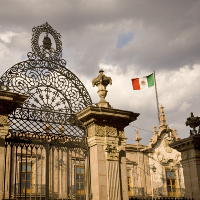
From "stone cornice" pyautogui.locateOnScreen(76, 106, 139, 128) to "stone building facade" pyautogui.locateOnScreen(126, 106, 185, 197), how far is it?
46.9 ft

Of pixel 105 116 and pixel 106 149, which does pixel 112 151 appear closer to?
pixel 106 149

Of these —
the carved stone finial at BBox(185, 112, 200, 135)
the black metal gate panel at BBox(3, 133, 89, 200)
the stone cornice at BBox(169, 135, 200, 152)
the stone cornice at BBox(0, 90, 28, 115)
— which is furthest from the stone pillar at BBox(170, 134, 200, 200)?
the stone cornice at BBox(0, 90, 28, 115)

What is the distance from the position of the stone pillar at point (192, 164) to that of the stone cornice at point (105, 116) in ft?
10.0

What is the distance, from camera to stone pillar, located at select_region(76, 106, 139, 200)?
10000mm

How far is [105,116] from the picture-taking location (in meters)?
10.5

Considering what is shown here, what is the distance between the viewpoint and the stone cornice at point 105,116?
10.3m

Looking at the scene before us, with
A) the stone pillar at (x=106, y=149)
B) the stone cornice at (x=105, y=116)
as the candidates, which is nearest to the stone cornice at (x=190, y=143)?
the stone cornice at (x=105, y=116)

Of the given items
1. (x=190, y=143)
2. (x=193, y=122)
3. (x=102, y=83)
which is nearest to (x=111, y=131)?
(x=102, y=83)

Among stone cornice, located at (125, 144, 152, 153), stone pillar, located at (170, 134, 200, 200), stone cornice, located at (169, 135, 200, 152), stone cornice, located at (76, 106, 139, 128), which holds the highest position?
stone cornice, located at (125, 144, 152, 153)

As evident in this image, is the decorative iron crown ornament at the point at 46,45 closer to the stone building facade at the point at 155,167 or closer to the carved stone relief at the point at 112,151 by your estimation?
the carved stone relief at the point at 112,151

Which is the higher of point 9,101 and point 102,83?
point 102,83

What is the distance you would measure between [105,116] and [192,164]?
14.4 ft

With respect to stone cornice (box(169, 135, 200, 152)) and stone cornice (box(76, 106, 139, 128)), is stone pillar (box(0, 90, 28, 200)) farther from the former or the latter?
stone cornice (box(169, 135, 200, 152))

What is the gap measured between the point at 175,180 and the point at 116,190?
58.6 ft
